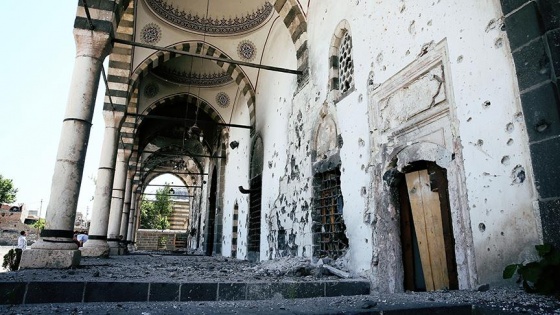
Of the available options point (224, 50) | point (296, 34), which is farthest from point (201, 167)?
point (296, 34)

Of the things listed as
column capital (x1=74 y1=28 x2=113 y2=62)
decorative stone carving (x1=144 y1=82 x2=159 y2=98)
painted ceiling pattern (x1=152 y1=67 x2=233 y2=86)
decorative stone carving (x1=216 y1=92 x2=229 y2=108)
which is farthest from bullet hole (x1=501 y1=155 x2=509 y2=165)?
decorative stone carving (x1=144 y1=82 x2=159 y2=98)

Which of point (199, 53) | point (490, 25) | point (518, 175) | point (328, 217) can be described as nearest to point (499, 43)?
point (490, 25)

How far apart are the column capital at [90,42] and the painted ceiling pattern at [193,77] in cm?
671

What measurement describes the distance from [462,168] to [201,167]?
15.3 meters

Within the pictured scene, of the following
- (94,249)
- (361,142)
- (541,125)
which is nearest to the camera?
(541,125)

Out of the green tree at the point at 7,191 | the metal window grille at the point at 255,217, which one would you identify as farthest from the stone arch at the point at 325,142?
the green tree at the point at 7,191

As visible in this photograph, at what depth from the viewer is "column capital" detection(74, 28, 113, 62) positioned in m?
4.69

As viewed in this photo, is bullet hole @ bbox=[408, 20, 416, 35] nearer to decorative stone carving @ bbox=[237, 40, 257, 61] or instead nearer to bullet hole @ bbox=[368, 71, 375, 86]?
bullet hole @ bbox=[368, 71, 375, 86]

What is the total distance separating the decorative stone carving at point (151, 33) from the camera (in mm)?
8531

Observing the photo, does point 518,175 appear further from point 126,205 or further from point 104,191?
point 126,205

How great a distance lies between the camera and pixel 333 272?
4.41 metres

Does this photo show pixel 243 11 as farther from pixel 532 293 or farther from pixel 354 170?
pixel 532 293

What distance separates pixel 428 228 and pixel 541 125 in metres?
1.45

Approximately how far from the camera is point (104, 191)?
25.8 feet
